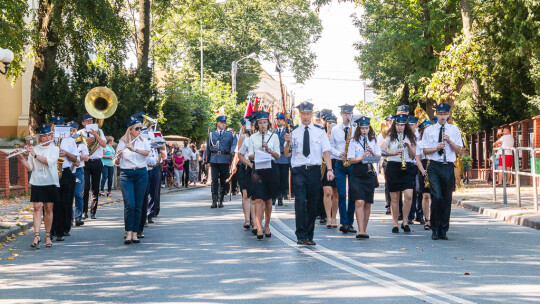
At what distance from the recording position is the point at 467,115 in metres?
41.8

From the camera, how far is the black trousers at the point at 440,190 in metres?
12.4

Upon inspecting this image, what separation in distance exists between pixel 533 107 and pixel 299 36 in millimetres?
36465

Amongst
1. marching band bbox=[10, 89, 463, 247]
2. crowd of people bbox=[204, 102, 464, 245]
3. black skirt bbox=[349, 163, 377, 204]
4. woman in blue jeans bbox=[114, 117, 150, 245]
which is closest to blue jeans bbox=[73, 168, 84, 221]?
marching band bbox=[10, 89, 463, 247]

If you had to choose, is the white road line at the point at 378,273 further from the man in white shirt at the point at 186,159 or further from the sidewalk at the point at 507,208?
the man in white shirt at the point at 186,159

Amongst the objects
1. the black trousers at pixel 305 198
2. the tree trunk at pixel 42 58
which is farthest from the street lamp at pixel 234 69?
the black trousers at pixel 305 198

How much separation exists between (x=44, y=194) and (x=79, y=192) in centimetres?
303

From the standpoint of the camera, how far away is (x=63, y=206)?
12.7 metres

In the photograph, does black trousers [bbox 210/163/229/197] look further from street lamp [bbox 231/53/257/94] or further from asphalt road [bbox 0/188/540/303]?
street lamp [bbox 231/53/257/94]

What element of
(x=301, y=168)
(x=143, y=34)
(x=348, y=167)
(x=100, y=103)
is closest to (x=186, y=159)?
(x=143, y=34)

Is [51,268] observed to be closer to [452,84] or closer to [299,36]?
[452,84]

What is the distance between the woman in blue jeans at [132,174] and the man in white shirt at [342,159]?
10.4 feet

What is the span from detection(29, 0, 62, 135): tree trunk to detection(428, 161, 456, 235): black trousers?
667 inches

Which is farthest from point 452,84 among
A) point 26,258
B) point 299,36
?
point 299,36

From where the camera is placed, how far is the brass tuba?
16.4 m
